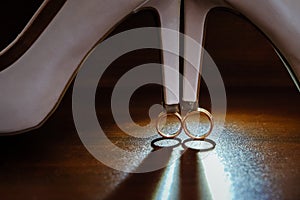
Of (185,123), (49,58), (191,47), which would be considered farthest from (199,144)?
(49,58)

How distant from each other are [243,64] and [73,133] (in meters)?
0.55

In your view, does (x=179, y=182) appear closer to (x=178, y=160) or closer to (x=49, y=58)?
(x=178, y=160)

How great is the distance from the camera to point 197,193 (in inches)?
21.1

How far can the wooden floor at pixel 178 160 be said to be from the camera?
1.78 ft

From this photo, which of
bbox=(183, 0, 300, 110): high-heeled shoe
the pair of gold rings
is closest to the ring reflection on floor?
the pair of gold rings

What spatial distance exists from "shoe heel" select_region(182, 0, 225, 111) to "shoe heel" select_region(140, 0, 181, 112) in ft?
0.04

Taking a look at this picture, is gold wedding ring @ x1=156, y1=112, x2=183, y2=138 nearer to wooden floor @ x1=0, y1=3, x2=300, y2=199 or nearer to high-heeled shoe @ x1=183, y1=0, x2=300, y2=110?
wooden floor @ x1=0, y1=3, x2=300, y2=199

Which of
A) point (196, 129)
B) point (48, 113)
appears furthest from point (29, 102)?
point (196, 129)

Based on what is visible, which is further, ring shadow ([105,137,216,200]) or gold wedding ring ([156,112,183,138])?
gold wedding ring ([156,112,183,138])

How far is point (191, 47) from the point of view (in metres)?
0.65

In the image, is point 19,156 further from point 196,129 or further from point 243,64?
point 243,64

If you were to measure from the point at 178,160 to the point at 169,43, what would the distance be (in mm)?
164

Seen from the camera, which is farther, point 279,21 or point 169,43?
point 169,43

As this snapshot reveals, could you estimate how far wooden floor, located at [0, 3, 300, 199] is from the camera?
1.78 ft
